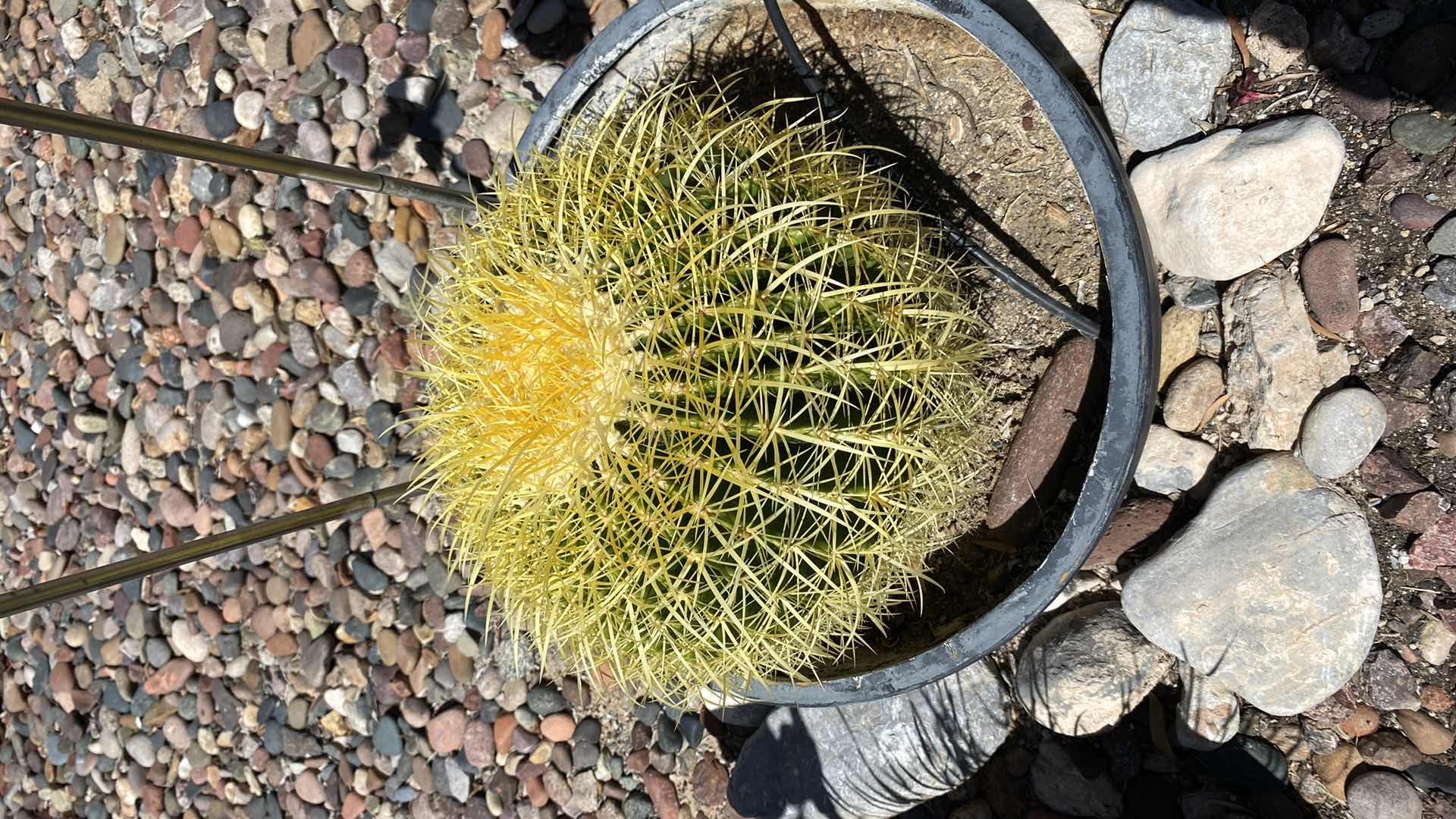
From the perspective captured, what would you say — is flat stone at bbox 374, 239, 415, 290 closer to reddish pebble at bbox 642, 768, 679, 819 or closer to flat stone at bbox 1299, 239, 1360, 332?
reddish pebble at bbox 642, 768, 679, 819

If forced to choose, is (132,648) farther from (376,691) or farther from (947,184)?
(947,184)

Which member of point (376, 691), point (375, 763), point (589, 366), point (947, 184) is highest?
point (947, 184)

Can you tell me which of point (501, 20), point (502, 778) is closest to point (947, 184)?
point (501, 20)

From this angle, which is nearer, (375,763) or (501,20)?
(501,20)

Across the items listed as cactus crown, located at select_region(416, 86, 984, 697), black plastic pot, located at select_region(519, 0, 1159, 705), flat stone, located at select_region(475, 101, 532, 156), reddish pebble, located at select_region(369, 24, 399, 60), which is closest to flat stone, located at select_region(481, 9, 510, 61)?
flat stone, located at select_region(475, 101, 532, 156)

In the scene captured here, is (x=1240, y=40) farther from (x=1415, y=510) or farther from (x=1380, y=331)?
(x=1415, y=510)

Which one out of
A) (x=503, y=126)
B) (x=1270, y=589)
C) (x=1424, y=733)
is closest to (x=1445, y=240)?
(x=1270, y=589)
